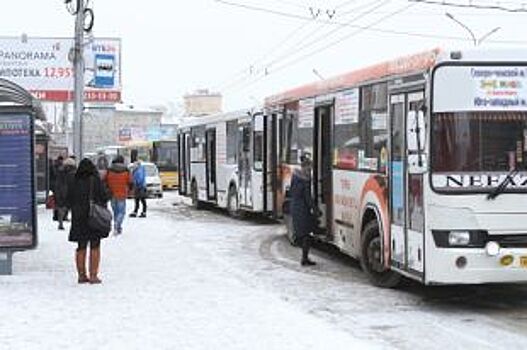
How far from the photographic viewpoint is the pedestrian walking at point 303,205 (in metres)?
14.9

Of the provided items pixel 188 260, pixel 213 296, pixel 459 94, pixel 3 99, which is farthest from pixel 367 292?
pixel 3 99

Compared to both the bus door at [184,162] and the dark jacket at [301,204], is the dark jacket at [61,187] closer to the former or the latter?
the dark jacket at [301,204]

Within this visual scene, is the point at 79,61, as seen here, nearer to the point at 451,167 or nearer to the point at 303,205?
the point at 303,205

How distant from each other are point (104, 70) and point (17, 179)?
31074 millimetres

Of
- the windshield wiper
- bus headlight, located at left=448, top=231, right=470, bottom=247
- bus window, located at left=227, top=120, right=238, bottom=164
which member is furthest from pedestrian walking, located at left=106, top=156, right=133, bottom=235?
the windshield wiper

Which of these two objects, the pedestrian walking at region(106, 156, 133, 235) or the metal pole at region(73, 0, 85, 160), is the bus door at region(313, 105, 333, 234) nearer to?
the pedestrian walking at region(106, 156, 133, 235)

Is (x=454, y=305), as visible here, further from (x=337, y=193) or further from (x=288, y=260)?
(x=288, y=260)

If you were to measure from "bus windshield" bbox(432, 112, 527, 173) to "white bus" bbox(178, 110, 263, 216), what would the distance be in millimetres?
11378

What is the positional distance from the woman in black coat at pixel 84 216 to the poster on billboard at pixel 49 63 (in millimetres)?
30215

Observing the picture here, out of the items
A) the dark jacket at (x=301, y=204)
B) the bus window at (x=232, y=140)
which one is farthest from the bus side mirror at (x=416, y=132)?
the bus window at (x=232, y=140)

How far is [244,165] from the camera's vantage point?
78.6 ft

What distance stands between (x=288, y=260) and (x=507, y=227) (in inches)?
231

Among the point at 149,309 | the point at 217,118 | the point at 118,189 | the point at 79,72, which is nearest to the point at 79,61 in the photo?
the point at 79,72

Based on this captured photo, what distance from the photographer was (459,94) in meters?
10.6
